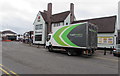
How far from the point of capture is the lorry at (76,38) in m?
11.3

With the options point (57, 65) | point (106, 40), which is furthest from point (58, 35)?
point (106, 40)

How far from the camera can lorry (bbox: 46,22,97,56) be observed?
11331 millimetres

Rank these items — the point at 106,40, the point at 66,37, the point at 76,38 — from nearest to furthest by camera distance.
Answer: the point at 76,38
the point at 66,37
the point at 106,40

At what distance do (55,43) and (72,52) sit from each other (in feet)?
10.8

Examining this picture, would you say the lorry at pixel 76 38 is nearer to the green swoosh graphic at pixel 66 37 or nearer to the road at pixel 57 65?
the green swoosh graphic at pixel 66 37

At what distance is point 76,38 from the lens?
12125 mm

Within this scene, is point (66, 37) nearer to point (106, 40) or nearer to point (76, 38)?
point (76, 38)

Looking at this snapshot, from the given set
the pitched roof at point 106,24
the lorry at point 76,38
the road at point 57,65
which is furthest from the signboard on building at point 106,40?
the road at point 57,65

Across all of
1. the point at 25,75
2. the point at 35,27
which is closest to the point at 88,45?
the point at 25,75

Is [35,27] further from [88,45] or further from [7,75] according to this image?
[7,75]

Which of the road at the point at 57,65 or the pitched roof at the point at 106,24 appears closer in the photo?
the road at the point at 57,65

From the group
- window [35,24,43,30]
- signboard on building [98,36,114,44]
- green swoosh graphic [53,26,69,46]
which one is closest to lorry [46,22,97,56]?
green swoosh graphic [53,26,69,46]

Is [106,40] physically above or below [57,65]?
above

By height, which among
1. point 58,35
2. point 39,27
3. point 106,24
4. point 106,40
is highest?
point 39,27
